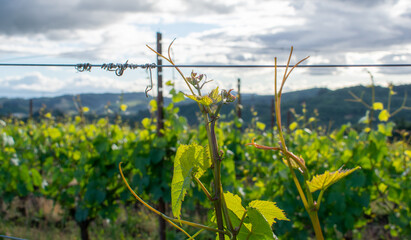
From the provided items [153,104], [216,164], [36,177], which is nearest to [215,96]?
[216,164]

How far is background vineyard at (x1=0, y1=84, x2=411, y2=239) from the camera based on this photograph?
324 centimetres

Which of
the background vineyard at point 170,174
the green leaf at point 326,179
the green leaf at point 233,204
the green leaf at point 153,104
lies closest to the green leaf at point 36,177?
the background vineyard at point 170,174

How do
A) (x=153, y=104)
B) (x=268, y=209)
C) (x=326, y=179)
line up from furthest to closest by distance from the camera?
(x=153, y=104) → (x=268, y=209) → (x=326, y=179)

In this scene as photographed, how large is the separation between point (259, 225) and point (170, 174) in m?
2.82

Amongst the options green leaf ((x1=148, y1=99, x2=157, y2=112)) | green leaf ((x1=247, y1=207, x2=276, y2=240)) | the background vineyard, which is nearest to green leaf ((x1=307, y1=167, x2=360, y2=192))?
green leaf ((x1=247, y1=207, x2=276, y2=240))

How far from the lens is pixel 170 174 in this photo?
3.45 meters

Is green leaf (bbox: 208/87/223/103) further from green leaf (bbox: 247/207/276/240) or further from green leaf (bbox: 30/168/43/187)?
green leaf (bbox: 30/168/43/187)

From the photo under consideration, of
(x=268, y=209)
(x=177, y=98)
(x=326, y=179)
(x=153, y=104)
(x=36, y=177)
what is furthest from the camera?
(x=36, y=177)

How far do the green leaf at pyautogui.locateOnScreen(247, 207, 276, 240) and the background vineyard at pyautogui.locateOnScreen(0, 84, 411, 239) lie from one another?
214 centimetres

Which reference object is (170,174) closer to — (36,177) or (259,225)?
(36,177)

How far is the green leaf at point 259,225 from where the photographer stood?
665 mm

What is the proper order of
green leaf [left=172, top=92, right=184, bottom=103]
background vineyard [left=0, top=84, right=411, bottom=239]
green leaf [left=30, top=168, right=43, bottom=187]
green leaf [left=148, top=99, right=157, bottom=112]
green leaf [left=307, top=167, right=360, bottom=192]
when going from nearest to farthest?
1. green leaf [left=307, top=167, right=360, bottom=192]
2. green leaf [left=172, top=92, right=184, bottom=103]
3. background vineyard [left=0, top=84, right=411, bottom=239]
4. green leaf [left=148, top=99, right=157, bottom=112]
5. green leaf [left=30, top=168, right=43, bottom=187]

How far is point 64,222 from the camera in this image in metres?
4.66

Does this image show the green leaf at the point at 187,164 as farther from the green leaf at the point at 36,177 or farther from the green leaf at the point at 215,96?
the green leaf at the point at 36,177
